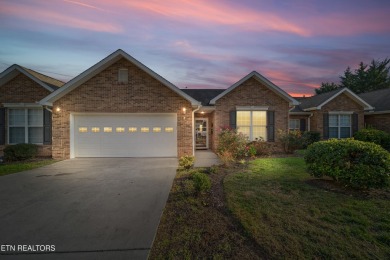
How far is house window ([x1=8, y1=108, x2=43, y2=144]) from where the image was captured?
1234cm

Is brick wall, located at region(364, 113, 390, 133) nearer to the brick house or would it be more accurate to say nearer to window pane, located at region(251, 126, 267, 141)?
window pane, located at region(251, 126, 267, 141)

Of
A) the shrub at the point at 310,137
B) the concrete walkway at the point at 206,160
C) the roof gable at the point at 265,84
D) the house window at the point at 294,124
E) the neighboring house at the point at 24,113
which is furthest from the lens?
the house window at the point at 294,124

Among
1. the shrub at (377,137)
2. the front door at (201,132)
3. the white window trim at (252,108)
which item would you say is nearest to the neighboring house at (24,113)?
the front door at (201,132)

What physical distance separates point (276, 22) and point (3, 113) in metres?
16.7

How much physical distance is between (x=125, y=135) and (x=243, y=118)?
25.5ft

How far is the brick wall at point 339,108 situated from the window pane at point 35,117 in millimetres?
19234

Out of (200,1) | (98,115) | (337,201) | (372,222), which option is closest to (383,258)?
(372,222)

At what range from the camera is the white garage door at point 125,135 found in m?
11.9

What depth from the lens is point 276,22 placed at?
1091cm

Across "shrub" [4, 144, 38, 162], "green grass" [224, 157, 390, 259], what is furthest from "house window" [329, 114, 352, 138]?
"shrub" [4, 144, 38, 162]

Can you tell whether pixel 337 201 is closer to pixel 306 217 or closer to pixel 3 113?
pixel 306 217

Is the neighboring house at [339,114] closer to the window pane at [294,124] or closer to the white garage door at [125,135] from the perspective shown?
the window pane at [294,124]

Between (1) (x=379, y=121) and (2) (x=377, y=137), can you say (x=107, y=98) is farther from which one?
(1) (x=379, y=121)

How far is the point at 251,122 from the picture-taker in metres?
13.9
